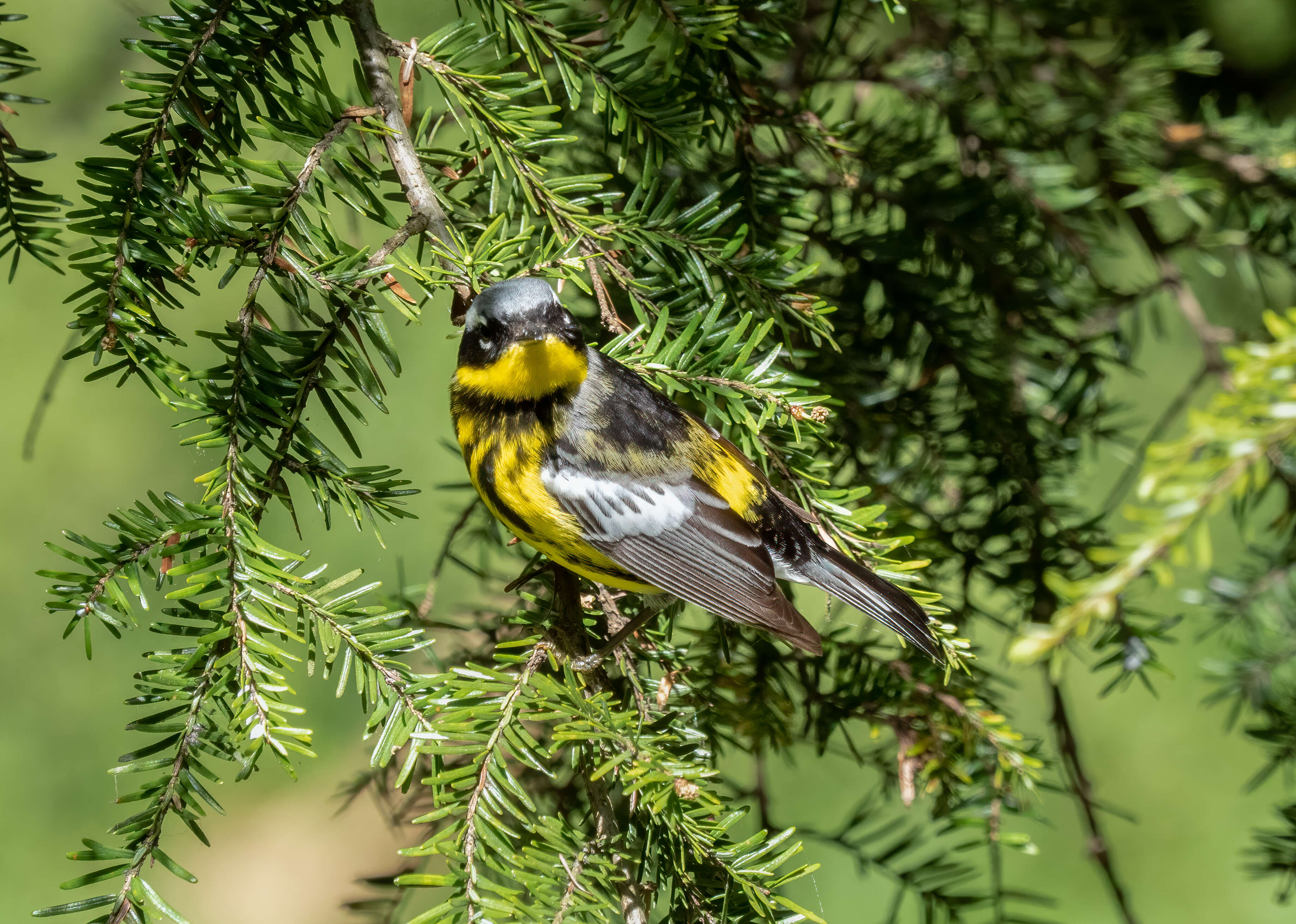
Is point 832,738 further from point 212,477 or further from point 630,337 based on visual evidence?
point 212,477

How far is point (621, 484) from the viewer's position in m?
1.38

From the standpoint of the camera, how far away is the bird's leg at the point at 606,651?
3.31 feet

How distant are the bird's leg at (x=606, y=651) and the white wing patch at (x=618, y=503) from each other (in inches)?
6.2

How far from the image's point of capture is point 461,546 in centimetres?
181

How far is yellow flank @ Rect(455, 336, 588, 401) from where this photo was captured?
128 centimetres

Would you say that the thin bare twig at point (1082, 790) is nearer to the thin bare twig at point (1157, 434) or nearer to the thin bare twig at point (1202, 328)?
the thin bare twig at point (1157, 434)

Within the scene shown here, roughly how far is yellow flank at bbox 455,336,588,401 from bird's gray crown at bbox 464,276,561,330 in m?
0.08

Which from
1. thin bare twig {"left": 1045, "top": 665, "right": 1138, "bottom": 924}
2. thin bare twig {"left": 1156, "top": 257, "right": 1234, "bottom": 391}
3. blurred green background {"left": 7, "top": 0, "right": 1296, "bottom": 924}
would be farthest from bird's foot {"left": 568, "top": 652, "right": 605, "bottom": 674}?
blurred green background {"left": 7, "top": 0, "right": 1296, "bottom": 924}

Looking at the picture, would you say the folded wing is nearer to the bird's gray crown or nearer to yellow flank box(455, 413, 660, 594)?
yellow flank box(455, 413, 660, 594)

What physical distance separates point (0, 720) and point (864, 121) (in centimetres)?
297

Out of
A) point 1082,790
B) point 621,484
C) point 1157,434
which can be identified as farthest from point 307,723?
point 1157,434

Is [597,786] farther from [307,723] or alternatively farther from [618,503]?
[307,723]

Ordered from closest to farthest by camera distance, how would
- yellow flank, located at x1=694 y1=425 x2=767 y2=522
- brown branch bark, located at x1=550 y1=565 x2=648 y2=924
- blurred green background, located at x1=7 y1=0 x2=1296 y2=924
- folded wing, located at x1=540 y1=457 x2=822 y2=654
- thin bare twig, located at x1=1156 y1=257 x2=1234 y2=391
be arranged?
brown branch bark, located at x1=550 y1=565 x2=648 y2=924
folded wing, located at x1=540 y1=457 x2=822 y2=654
yellow flank, located at x1=694 y1=425 x2=767 y2=522
thin bare twig, located at x1=1156 y1=257 x2=1234 y2=391
blurred green background, located at x1=7 y1=0 x2=1296 y2=924

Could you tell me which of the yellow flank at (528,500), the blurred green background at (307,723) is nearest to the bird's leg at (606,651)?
the yellow flank at (528,500)
